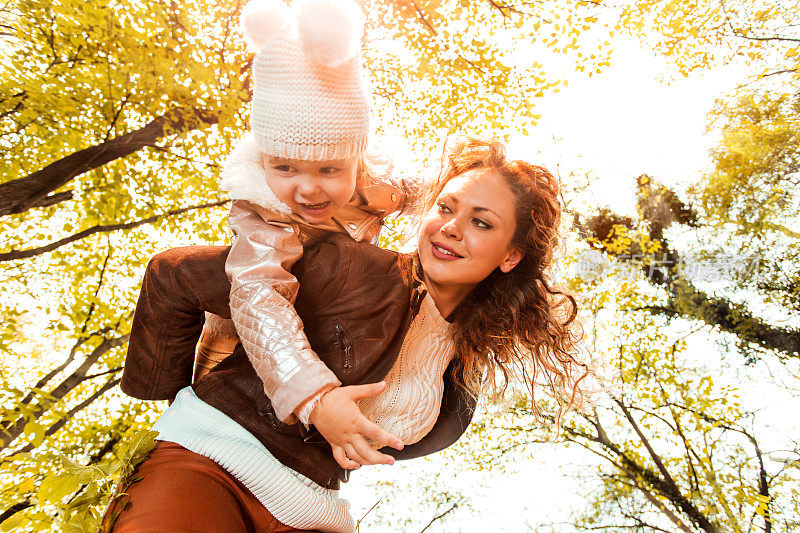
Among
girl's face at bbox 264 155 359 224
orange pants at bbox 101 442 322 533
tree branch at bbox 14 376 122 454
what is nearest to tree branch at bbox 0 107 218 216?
tree branch at bbox 14 376 122 454

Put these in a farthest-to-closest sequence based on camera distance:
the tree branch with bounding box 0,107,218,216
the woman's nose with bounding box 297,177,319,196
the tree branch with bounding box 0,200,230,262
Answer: the tree branch with bounding box 0,200,230,262 < the tree branch with bounding box 0,107,218,216 < the woman's nose with bounding box 297,177,319,196

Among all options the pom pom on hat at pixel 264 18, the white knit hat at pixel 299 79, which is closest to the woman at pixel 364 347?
the white knit hat at pixel 299 79

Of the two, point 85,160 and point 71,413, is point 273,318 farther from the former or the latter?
point 71,413

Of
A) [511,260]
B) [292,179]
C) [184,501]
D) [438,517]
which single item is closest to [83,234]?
[292,179]

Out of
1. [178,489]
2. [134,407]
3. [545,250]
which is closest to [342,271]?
[178,489]

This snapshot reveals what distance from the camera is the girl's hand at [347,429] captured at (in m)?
1.32

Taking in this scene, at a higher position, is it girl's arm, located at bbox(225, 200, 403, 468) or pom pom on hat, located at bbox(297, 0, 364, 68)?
pom pom on hat, located at bbox(297, 0, 364, 68)

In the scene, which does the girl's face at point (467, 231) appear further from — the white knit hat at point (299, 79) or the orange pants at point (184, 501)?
the orange pants at point (184, 501)

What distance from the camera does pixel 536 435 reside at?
7324 millimetres

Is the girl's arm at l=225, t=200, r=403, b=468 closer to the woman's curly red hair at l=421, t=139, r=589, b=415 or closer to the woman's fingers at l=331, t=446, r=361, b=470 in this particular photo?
the woman's fingers at l=331, t=446, r=361, b=470

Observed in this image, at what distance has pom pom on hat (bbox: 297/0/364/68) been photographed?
1.37 m

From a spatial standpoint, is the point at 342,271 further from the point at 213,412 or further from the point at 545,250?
the point at 545,250

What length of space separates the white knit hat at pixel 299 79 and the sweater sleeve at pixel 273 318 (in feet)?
1.10

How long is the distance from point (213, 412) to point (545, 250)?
5.49 feet
